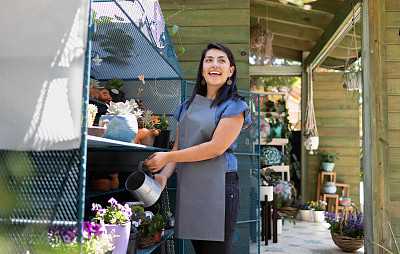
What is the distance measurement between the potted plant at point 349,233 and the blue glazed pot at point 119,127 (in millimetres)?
3248

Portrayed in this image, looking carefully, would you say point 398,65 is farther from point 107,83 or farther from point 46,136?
point 46,136

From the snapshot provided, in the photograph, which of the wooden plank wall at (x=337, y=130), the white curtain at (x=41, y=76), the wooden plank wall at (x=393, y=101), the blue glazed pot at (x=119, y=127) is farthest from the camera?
the wooden plank wall at (x=337, y=130)

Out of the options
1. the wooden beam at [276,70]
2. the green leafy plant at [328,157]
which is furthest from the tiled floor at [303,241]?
the wooden beam at [276,70]

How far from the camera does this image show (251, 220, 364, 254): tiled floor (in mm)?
4098

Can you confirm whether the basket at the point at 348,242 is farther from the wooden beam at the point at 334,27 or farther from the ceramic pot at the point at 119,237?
the ceramic pot at the point at 119,237

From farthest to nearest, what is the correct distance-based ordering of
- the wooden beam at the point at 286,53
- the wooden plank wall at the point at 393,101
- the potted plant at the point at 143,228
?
the wooden beam at the point at 286,53 → the wooden plank wall at the point at 393,101 → the potted plant at the point at 143,228

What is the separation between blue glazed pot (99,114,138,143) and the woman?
0.48ft

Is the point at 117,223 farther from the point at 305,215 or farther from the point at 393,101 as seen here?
the point at 305,215

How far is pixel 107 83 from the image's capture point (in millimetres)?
2926

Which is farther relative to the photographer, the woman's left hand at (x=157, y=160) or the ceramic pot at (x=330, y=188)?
the ceramic pot at (x=330, y=188)

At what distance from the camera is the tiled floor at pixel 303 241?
4098 mm

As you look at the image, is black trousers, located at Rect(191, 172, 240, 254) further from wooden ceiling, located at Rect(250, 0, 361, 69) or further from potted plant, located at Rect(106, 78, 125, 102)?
wooden ceiling, located at Rect(250, 0, 361, 69)

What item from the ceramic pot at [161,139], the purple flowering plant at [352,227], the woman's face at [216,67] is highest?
→ the woman's face at [216,67]

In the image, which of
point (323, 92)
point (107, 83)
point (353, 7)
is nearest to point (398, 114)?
point (353, 7)
